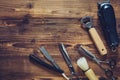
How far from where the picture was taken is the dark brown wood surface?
4.39 feet

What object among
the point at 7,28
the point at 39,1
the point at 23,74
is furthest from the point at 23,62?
the point at 39,1

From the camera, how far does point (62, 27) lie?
137 cm

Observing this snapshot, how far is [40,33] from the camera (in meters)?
1.36

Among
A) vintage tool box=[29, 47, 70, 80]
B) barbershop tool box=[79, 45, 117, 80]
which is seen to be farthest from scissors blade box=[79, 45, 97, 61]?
vintage tool box=[29, 47, 70, 80]

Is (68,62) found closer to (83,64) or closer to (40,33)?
(83,64)

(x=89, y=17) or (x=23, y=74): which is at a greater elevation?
(x=89, y=17)

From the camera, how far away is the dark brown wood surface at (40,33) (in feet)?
4.39

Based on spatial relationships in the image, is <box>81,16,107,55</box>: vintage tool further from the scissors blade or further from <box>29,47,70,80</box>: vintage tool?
<box>29,47,70,80</box>: vintage tool

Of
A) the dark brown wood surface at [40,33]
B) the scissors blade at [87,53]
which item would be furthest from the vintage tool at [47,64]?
the scissors blade at [87,53]

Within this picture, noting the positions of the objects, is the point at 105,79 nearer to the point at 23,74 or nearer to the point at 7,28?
the point at 23,74

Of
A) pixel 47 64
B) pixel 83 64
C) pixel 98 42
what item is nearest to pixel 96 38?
pixel 98 42

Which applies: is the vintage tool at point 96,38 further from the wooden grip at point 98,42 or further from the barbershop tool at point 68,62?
the barbershop tool at point 68,62

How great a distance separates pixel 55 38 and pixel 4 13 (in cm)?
25

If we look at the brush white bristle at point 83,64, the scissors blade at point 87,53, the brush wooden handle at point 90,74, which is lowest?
the brush wooden handle at point 90,74
